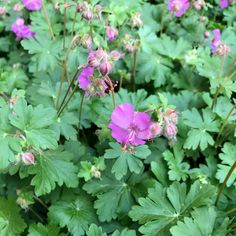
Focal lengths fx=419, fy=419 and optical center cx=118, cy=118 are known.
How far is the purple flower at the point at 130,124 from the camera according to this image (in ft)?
5.43

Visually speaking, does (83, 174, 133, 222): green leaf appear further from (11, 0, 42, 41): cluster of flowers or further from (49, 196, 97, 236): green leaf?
(11, 0, 42, 41): cluster of flowers

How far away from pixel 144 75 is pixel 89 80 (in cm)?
72

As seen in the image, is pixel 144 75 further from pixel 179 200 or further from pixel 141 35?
pixel 179 200

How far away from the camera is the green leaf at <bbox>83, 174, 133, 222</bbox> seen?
1880mm

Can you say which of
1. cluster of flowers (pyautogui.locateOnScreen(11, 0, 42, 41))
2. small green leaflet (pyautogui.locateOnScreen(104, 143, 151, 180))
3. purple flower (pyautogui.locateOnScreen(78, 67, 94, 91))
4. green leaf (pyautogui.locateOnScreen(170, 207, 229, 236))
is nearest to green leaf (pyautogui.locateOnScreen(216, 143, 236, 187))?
green leaf (pyautogui.locateOnScreen(170, 207, 229, 236))

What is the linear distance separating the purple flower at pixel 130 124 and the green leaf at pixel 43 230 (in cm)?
50

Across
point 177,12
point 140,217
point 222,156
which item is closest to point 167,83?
point 177,12

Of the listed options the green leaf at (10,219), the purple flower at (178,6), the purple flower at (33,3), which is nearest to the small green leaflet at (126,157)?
the green leaf at (10,219)

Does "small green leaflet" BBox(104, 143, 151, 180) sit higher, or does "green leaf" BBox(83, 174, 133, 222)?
"small green leaflet" BBox(104, 143, 151, 180)

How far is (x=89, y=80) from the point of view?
1.81 meters

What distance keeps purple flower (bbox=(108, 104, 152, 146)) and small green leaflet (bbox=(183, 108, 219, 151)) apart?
17.1 inches

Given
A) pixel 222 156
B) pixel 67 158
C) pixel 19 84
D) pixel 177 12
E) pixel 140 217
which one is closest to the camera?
pixel 140 217

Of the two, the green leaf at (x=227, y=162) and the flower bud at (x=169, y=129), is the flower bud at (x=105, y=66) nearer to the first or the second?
the flower bud at (x=169, y=129)

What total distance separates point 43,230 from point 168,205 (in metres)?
0.55
